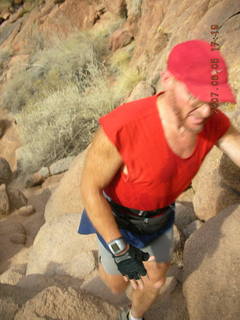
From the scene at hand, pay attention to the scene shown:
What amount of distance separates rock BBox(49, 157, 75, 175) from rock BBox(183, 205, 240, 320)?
188 inches

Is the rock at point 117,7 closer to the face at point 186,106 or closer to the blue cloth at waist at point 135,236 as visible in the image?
the blue cloth at waist at point 135,236

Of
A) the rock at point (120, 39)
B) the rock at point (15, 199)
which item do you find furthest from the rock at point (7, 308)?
the rock at point (120, 39)

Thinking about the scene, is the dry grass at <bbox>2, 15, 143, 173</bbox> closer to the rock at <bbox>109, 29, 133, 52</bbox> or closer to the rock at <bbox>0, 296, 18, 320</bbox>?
the rock at <bbox>109, 29, 133, 52</bbox>

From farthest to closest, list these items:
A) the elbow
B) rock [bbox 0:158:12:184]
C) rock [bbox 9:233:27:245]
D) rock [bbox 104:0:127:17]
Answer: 1. rock [bbox 104:0:127:17]
2. rock [bbox 0:158:12:184]
3. rock [bbox 9:233:27:245]
4. the elbow

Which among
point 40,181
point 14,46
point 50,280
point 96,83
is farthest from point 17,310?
point 14,46

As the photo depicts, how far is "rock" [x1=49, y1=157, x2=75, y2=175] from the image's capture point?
707 cm

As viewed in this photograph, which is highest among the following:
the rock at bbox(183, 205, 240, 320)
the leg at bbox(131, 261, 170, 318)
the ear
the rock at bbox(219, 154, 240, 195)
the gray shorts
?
the ear

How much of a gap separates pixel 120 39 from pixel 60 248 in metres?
7.89

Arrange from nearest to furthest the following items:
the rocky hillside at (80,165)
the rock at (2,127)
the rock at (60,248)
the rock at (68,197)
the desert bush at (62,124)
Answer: the rocky hillside at (80,165), the rock at (60,248), the rock at (68,197), the desert bush at (62,124), the rock at (2,127)

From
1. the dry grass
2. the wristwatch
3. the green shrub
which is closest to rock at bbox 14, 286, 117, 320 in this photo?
the wristwatch

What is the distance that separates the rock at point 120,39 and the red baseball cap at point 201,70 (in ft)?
30.2

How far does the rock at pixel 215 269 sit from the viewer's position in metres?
2.08

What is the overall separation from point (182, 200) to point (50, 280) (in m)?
1.72

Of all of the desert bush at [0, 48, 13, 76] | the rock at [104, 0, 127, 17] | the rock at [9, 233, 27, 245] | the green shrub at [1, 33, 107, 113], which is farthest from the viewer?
the desert bush at [0, 48, 13, 76]
